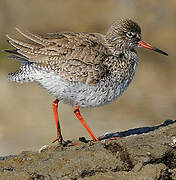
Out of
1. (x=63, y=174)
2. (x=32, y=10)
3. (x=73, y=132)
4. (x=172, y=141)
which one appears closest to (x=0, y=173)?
(x=63, y=174)

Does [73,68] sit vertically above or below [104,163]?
above

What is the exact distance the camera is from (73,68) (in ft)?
28.8

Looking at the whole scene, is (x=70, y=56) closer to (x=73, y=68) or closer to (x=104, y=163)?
(x=73, y=68)

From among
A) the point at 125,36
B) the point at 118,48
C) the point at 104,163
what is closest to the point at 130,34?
the point at 125,36

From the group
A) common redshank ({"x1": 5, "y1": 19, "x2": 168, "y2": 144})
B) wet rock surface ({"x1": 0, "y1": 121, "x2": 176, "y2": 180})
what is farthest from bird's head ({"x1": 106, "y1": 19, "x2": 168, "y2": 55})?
wet rock surface ({"x1": 0, "y1": 121, "x2": 176, "y2": 180})

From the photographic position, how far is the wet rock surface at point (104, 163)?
6.78 metres

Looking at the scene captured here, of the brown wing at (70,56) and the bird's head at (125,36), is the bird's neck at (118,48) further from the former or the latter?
the brown wing at (70,56)

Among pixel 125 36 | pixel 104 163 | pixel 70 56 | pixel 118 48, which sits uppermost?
pixel 125 36

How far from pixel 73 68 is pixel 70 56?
22 centimetres

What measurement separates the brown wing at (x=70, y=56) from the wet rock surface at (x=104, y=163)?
1.51 m

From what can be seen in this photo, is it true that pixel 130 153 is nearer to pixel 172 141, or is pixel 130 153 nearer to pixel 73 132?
pixel 172 141

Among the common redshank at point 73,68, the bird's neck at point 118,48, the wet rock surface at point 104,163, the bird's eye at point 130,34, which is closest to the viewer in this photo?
the wet rock surface at point 104,163

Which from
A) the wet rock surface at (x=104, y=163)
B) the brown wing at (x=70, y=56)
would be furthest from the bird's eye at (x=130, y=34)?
the wet rock surface at (x=104, y=163)

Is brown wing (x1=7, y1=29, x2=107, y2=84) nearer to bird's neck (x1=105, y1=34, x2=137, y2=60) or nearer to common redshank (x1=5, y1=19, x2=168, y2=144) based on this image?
common redshank (x1=5, y1=19, x2=168, y2=144)
